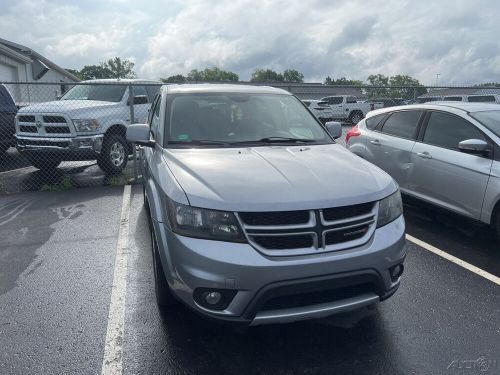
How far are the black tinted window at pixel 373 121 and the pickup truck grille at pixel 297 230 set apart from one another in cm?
417

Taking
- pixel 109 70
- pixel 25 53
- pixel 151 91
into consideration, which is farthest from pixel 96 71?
pixel 151 91

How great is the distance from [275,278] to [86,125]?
263 inches

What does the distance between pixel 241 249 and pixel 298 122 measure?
2.11 m

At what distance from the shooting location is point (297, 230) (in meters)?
2.68

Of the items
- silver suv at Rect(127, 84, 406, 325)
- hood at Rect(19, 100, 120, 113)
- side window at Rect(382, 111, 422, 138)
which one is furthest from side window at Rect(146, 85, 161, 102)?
silver suv at Rect(127, 84, 406, 325)

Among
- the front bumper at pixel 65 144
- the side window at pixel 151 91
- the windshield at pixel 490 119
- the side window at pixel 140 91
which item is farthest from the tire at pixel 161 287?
the side window at pixel 151 91

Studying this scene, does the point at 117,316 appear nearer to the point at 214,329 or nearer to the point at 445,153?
the point at 214,329

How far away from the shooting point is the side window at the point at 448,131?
5094 mm

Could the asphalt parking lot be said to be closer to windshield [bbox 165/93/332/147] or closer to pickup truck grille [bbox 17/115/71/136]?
windshield [bbox 165/93/332/147]

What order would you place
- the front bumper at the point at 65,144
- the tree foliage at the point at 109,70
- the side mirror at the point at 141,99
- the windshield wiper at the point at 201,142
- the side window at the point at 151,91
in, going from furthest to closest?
the tree foliage at the point at 109,70, the side window at the point at 151,91, the side mirror at the point at 141,99, the front bumper at the point at 65,144, the windshield wiper at the point at 201,142

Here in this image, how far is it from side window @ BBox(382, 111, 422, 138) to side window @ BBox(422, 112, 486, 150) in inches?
9.5

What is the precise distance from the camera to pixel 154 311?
3.50 m

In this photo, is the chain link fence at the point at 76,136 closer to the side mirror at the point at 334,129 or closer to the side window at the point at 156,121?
the side window at the point at 156,121

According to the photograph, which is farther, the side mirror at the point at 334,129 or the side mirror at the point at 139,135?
the side mirror at the point at 334,129
